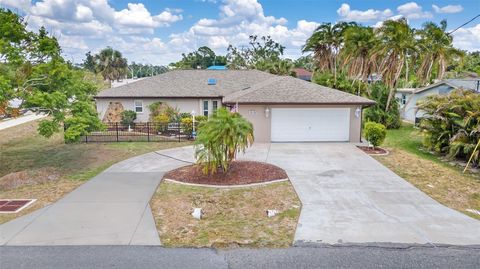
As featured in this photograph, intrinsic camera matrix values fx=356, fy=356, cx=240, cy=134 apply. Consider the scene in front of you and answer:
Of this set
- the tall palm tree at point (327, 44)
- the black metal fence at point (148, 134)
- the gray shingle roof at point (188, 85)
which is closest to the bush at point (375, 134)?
the black metal fence at point (148, 134)

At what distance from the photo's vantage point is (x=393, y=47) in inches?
841

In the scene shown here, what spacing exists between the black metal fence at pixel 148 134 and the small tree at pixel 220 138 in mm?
7964

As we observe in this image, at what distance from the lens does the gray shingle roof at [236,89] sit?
18328 mm

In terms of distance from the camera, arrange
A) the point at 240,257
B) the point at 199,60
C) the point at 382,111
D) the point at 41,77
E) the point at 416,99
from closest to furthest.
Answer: the point at 240,257, the point at 41,77, the point at 382,111, the point at 416,99, the point at 199,60

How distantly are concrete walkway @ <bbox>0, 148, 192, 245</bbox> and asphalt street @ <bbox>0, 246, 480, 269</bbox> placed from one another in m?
0.37

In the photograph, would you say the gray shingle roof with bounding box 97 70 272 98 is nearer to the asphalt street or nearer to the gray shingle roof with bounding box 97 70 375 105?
the gray shingle roof with bounding box 97 70 375 105

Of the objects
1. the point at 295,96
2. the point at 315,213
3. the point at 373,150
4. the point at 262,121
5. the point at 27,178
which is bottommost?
the point at 315,213

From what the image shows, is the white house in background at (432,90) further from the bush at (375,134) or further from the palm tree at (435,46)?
the bush at (375,134)

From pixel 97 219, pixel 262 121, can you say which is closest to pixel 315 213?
pixel 97 219

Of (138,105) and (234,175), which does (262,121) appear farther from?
(138,105)

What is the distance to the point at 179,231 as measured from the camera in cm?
793

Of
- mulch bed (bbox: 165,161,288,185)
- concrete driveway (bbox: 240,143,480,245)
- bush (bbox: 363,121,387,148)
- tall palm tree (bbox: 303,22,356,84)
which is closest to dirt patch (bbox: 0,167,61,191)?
mulch bed (bbox: 165,161,288,185)

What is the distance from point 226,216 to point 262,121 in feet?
33.7

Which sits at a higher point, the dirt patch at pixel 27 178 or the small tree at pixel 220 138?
the small tree at pixel 220 138
